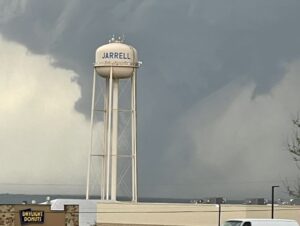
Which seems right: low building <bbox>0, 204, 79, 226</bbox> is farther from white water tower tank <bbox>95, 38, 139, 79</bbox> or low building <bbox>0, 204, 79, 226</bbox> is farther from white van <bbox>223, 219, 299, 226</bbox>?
white van <bbox>223, 219, 299, 226</bbox>

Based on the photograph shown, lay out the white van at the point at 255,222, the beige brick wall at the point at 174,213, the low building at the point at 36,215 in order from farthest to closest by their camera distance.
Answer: the beige brick wall at the point at 174,213 < the low building at the point at 36,215 < the white van at the point at 255,222

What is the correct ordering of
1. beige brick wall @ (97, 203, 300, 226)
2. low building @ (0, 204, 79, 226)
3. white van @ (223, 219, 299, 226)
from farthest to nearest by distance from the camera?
beige brick wall @ (97, 203, 300, 226), low building @ (0, 204, 79, 226), white van @ (223, 219, 299, 226)

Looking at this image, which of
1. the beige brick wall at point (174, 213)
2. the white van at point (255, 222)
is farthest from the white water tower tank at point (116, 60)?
the white van at point (255, 222)

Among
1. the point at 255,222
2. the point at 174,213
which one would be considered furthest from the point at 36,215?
the point at 255,222

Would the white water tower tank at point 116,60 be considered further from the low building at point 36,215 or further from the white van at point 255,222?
the white van at point 255,222

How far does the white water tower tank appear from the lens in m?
90.1

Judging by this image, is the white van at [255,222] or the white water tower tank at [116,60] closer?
the white van at [255,222]

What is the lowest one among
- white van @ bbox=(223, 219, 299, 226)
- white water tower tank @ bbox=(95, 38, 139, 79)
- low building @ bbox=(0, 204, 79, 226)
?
white van @ bbox=(223, 219, 299, 226)

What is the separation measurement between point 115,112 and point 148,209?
33.8ft

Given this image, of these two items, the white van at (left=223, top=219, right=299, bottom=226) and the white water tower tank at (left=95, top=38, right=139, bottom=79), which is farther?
the white water tower tank at (left=95, top=38, right=139, bottom=79)

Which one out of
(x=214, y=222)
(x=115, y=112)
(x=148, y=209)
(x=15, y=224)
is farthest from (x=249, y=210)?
(x=15, y=224)

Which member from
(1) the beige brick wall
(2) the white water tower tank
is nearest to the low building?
(1) the beige brick wall

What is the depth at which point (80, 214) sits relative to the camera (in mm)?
92312

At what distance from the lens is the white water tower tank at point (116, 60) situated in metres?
90.1
